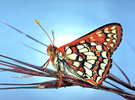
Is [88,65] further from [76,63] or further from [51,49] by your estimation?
[51,49]

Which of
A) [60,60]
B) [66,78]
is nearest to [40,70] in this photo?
[66,78]

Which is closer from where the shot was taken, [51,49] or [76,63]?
[51,49]

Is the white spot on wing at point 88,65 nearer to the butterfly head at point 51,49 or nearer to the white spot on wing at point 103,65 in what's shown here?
the white spot on wing at point 103,65

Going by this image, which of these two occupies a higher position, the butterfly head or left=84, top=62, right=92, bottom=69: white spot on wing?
the butterfly head

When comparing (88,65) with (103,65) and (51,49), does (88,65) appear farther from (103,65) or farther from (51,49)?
(51,49)

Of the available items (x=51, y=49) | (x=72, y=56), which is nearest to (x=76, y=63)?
(x=72, y=56)

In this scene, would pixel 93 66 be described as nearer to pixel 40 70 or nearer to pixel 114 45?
pixel 114 45

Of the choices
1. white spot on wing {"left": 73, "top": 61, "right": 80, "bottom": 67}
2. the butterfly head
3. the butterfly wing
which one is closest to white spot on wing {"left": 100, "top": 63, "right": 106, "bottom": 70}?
the butterfly wing

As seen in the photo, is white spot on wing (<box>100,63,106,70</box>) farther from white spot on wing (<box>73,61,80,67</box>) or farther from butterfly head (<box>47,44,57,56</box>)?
butterfly head (<box>47,44,57,56</box>)
